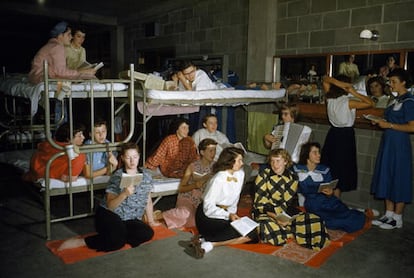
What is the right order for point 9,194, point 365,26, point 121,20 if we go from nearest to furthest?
point 365,26 < point 9,194 < point 121,20

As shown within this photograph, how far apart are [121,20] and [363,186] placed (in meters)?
7.01

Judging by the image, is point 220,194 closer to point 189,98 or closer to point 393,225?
point 189,98

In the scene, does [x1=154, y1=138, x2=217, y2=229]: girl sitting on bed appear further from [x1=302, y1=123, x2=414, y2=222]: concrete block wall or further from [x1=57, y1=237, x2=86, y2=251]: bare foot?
[x1=302, y1=123, x2=414, y2=222]: concrete block wall

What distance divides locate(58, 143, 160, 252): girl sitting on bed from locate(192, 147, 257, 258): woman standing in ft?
1.66

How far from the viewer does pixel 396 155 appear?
4.22m

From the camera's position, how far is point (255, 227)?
3697mm

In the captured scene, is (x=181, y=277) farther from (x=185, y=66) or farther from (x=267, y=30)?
(x=267, y=30)

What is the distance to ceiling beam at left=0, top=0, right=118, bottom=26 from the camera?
27.8 feet

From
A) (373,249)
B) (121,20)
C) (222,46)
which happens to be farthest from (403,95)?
(121,20)

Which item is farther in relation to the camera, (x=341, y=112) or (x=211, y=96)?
(x=341, y=112)

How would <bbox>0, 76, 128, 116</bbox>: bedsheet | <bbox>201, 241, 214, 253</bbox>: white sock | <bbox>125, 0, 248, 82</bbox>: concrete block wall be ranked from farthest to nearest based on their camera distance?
<bbox>125, 0, 248, 82</bbox>: concrete block wall < <bbox>0, 76, 128, 116</bbox>: bedsheet < <bbox>201, 241, 214, 253</bbox>: white sock

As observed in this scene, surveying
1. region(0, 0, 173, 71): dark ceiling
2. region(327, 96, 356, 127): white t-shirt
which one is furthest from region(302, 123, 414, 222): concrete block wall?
region(0, 0, 173, 71): dark ceiling

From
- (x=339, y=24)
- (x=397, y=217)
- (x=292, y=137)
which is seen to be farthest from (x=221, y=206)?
(x=339, y=24)

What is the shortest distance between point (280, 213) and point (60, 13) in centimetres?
754
